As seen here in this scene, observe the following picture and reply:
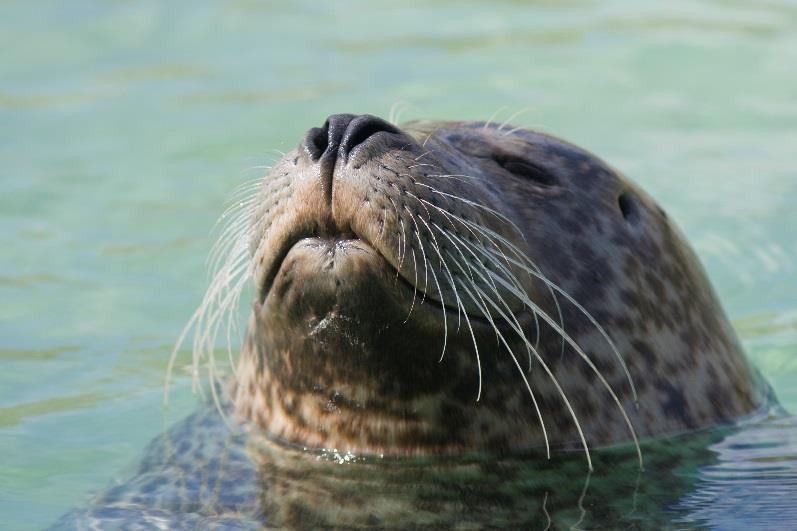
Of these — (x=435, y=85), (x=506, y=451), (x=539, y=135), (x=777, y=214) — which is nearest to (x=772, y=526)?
(x=506, y=451)

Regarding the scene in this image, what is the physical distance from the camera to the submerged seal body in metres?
4.24

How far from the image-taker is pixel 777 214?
8281 millimetres

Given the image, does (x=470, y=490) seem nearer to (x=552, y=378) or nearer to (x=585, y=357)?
(x=552, y=378)

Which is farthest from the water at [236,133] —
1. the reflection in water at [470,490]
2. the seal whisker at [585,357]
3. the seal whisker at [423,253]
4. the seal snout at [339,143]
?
the seal snout at [339,143]

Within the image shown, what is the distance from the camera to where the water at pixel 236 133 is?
630 centimetres

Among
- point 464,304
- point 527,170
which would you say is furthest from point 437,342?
point 527,170

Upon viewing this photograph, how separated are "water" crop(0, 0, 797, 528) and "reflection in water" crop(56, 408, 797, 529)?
60mm

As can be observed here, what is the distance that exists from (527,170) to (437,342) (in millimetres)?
905

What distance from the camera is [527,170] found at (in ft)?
16.5

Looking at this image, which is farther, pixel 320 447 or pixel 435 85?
pixel 435 85

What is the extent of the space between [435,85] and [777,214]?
9.24ft

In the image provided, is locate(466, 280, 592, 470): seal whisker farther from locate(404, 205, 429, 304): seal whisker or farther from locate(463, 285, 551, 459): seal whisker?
locate(404, 205, 429, 304): seal whisker

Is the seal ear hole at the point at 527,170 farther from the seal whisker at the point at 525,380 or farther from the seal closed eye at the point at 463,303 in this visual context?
the seal whisker at the point at 525,380

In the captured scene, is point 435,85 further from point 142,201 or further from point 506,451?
point 506,451
